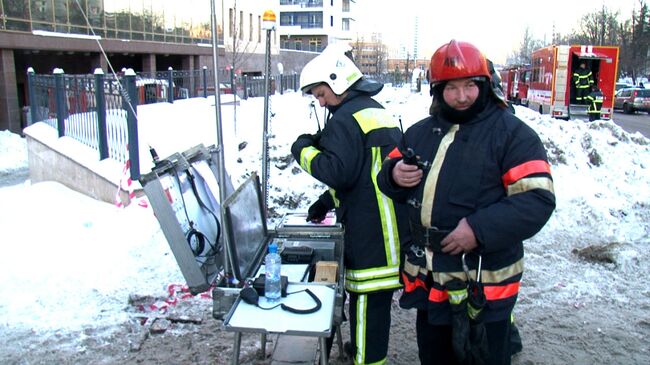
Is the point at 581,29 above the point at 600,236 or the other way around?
above

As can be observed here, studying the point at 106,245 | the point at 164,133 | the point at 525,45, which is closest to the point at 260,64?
the point at 164,133

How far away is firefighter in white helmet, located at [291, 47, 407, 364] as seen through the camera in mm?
2996

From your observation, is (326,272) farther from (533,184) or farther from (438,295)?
(533,184)

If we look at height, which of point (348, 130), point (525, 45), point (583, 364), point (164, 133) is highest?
point (525, 45)

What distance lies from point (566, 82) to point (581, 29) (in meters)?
45.8

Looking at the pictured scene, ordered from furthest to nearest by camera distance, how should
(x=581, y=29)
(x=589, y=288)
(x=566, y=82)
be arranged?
(x=581, y=29) < (x=566, y=82) < (x=589, y=288)

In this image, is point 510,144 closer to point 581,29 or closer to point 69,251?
point 69,251

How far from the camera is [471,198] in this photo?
2385mm

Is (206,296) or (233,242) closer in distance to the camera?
(233,242)

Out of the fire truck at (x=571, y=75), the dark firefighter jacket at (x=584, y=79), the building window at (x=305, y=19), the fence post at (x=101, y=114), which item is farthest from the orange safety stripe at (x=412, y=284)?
the building window at (x=305, y=19)

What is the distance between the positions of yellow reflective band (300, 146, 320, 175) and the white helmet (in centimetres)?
34

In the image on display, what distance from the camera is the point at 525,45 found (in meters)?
77.0

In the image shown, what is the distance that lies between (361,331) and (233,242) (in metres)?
0.88

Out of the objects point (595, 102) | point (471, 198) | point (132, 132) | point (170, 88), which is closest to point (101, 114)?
point (132, 132)
